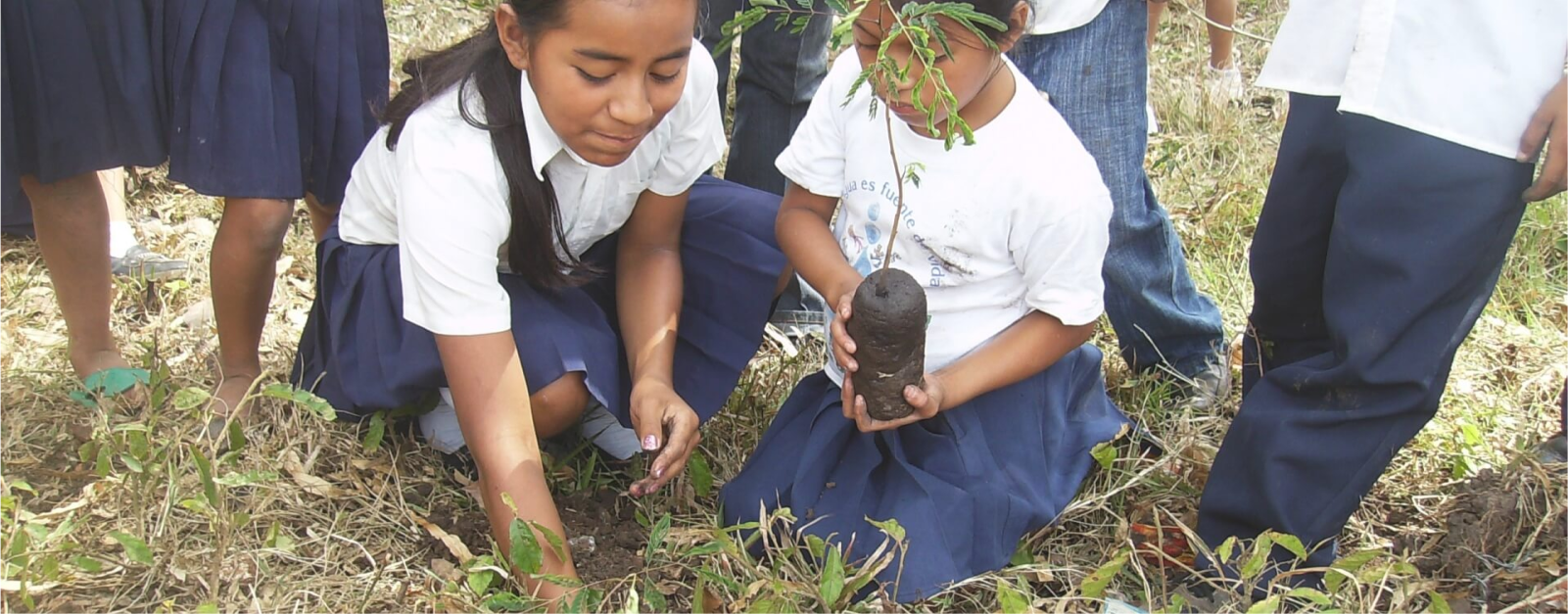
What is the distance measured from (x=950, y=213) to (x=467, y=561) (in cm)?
95

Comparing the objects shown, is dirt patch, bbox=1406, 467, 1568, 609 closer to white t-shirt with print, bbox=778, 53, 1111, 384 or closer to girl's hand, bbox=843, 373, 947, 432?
white t-shirt with print, bbox=778, 53, 1111, 384

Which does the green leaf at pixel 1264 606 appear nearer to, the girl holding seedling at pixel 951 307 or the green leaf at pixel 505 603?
the girl holding seedling at pixel 951 307

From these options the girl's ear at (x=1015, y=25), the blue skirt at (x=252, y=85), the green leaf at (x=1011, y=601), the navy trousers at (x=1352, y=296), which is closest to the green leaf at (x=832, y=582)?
the green leaf at (x=1011, y=601)

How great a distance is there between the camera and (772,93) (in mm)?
3094

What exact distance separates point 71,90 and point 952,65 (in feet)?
5.31

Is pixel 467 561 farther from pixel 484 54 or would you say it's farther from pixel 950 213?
pixel 950 213

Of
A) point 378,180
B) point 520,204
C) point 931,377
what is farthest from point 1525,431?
point 378,180

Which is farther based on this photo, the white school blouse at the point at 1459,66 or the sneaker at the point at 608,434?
the sneaker at the point at 608,434

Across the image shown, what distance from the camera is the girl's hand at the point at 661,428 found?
2047mm

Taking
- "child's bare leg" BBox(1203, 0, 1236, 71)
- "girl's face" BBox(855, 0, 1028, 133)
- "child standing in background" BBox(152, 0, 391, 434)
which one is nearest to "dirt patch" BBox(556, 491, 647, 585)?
"child standing in background" BBox(152, 0, 391, 434)

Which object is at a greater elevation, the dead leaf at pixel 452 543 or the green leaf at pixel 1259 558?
the green leaf at pixel 1259 558

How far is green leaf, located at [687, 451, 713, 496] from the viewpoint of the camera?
233 centimetres

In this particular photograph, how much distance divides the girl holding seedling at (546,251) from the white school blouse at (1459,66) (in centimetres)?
97

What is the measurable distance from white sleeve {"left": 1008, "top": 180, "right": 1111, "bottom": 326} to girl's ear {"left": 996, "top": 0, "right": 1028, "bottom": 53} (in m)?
0.24
